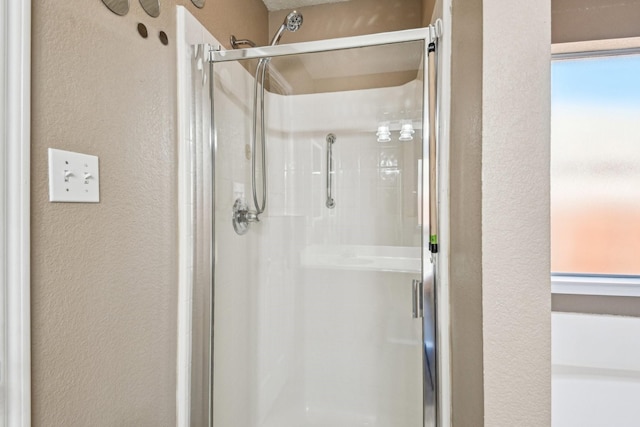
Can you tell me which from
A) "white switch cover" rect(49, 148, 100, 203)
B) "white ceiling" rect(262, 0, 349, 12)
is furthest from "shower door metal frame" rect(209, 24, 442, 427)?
"white ceiling" rect(262, 0, 349, 12)

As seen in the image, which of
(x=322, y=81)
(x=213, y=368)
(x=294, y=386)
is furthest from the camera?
(x=294, y=386)

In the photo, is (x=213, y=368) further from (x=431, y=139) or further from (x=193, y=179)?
(x=431, y=139)

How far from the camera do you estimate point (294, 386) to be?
6.43 ft

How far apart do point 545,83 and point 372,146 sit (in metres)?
1.20

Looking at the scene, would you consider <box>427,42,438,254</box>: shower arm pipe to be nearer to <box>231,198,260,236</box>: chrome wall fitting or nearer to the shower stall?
the shower stall

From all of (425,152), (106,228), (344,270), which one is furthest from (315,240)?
(106,228)

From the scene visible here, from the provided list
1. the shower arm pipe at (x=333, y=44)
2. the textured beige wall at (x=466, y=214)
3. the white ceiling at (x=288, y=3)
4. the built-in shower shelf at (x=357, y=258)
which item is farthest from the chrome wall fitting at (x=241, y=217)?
the white ceiling at (x=288, y=3)

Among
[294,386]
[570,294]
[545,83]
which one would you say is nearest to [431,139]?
[545,83]

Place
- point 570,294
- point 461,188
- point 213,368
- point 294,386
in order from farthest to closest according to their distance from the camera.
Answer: point 294,386, point 570,294, point 213,368, point 461,188

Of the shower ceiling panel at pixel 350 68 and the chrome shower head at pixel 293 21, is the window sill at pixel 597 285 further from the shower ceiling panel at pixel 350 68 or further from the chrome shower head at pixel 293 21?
the chrome shower head at pixel 293 21

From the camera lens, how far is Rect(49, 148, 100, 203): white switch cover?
0.73 metres
